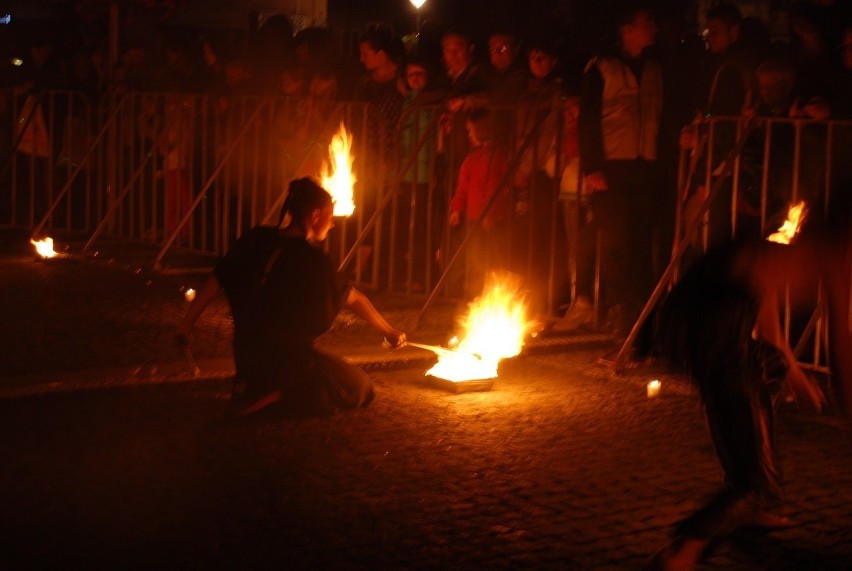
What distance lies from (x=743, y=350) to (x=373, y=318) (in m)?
2.91

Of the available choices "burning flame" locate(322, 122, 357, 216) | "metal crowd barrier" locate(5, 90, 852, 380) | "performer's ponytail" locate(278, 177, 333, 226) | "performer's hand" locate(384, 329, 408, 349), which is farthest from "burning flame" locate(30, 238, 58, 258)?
"performer's hand" locate(384, 329, 408, 349)

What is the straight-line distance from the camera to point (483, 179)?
11.4 metres

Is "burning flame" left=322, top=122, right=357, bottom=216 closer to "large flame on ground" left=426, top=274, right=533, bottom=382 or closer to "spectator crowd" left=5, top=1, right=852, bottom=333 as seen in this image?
"spectator crowd" left=5, top=1, right=852, bottom=333

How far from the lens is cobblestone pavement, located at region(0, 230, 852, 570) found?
5.61m

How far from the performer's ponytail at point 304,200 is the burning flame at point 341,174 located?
3.01m

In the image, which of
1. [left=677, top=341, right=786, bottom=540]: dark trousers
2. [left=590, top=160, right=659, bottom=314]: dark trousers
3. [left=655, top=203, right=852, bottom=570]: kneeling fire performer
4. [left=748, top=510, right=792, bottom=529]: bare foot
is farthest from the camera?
[left=590, top=160, right=659, bottom=314]: dark trousers

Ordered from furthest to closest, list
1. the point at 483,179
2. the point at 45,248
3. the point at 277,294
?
the point at 45,248, the point at 483,179, the point at 277,294

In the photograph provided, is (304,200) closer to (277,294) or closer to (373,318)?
(277,294)

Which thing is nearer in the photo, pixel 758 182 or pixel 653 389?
pixel 653 389

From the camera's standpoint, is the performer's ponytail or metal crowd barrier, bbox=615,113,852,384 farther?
metal crowd barrier, bbox=615,113,852,384

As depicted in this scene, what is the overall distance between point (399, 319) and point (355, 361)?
2021 millimetres

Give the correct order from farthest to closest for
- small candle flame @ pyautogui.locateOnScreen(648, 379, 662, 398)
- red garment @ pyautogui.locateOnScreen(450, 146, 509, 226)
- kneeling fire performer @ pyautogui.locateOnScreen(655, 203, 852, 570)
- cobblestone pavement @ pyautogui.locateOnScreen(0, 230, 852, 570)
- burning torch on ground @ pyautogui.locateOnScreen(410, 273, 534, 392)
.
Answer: red garment @ pyautogui.locateOnScreen(450, 146, 509, 226) < burning torch on ground @ pyautogui.locateOnScreen(410, 273, 534, 392) < small candle flame @ pyautogui.locateOnScreen(648, 379, 662, 398) < cobblestone pavement @ pyautogui.locateOnScreen(0, 230, 852, 570) < kneeling fire performer @ pyautogui.locateOnScreen(655, 203, 852, 570)

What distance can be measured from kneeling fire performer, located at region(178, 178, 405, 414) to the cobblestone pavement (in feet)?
0.58

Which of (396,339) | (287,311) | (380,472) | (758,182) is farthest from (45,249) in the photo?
(380,472)
